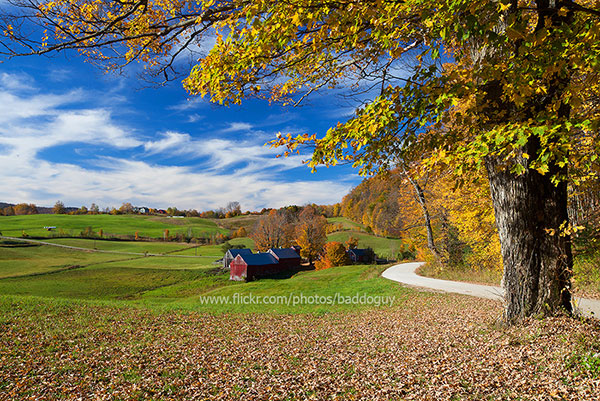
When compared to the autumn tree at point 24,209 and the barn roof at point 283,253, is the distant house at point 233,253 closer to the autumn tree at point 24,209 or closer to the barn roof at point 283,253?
the barn roof at point 283,253

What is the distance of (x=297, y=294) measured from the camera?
2177 cm

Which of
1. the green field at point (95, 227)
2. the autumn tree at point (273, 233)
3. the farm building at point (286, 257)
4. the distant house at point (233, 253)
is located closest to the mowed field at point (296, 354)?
the distant house at point (233, 253)

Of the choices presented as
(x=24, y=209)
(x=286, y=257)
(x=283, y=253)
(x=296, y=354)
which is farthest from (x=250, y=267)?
(x=24, y=209)

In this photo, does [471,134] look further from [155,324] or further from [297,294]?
[297,294]

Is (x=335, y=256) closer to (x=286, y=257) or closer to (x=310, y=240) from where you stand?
(x=286, y=257)

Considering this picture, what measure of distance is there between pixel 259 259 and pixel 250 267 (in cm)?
276

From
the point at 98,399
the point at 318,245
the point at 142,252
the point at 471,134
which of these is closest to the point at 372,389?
the point at 98,399

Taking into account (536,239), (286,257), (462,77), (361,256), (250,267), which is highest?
(462,77)

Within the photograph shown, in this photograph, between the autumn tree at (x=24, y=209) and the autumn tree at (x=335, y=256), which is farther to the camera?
the autumn tree at (x=24, y=209)

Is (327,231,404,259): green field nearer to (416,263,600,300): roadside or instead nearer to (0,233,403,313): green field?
(0,233,403,313): green field

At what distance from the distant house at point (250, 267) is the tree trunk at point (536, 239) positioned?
37.3 m

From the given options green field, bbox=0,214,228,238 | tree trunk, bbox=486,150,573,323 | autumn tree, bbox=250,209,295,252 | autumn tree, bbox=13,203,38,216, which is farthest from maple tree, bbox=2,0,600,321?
autumn tree, bbox=13,203,38,216

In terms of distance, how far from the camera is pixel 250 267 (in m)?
41.8

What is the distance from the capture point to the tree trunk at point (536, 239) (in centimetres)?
626
